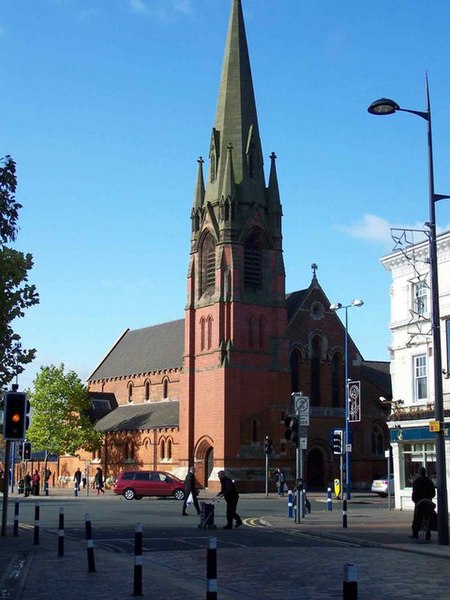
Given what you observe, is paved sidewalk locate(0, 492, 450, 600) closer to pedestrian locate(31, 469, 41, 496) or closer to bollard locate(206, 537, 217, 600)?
bollard locate(206, 537, 217, 600)

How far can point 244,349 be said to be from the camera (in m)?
63.2

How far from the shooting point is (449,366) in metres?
31.2

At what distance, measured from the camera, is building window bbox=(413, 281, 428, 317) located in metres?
33.9

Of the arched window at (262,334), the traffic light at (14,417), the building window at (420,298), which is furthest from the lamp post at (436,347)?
the arched window at (262,334)

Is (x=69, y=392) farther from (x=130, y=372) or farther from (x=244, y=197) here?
(x=244, y=197)

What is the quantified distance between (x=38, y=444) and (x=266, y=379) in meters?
21.3

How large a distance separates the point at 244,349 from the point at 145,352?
76.3 ft

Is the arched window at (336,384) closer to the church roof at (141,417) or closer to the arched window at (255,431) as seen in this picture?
the arched window at (255,431)

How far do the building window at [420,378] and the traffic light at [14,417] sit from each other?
18.2 meters

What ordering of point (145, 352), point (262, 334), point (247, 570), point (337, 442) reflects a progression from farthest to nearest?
point (145, 352)
point (262, 334)
point (337, 442)
point (247, 570)

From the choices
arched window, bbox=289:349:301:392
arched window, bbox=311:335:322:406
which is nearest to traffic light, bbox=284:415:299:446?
arched window, bbox=289:349:301:392

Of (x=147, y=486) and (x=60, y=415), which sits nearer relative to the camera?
(x=147, y=486)

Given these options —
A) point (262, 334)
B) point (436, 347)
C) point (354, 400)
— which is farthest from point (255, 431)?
point (436, 347)

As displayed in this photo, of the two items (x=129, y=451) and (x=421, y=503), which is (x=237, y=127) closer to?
(x=129, y=451)
